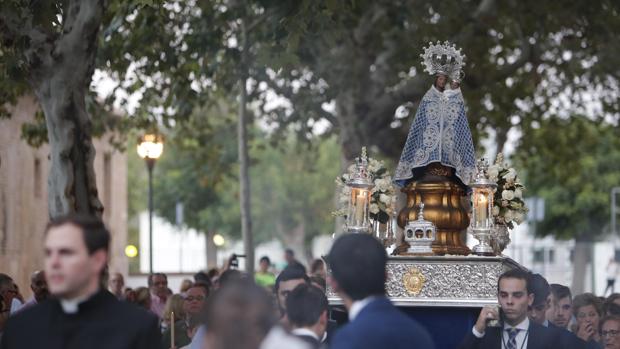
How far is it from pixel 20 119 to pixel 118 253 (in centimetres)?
1521

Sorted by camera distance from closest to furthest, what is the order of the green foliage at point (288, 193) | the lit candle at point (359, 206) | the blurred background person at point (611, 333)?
1. the blurred background person at point (611, 333)
2. the lit candle at point (359, 206)
3. the green foliage at point (288, 193)

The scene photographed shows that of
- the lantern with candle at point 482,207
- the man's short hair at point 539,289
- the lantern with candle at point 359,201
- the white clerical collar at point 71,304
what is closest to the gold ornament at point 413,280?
the lantern with candle at point 482,207

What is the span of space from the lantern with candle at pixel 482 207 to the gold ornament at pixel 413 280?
0.76 metres

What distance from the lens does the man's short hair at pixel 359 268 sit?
7.04m

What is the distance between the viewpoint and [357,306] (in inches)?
276

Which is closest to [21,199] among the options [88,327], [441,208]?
[441,208]

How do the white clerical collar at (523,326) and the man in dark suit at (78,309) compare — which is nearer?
the man in dark suit at (78,309)

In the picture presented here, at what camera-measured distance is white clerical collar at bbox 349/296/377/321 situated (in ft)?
22.9

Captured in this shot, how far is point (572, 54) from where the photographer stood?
123ft

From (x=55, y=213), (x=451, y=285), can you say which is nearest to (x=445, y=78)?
(x=451, y=285)

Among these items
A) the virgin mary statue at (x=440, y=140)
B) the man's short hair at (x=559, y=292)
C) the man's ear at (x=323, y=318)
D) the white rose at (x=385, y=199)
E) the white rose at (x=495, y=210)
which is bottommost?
the man's short hair at (x=559, y=292)

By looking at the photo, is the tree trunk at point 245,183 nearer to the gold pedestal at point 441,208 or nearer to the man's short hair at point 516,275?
the gold pedestal at point 441,208

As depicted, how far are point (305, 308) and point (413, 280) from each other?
5624 millimetres

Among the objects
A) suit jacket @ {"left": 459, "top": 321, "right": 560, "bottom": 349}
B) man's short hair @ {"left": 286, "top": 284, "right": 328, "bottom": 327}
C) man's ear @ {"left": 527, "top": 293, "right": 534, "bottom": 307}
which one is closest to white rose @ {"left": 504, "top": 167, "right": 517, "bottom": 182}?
man's ear @ {"left": 527, "top": 293, "right": 534, "bottom": 307}
